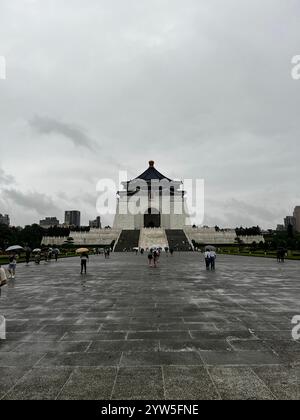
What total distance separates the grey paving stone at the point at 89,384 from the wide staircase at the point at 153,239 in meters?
51.6

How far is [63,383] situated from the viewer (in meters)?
3.74

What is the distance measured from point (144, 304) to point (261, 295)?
3.67 m

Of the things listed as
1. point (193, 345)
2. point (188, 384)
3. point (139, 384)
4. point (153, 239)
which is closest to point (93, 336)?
point (193, 345)

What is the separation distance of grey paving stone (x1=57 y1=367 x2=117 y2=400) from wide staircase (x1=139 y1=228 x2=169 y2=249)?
169 feet

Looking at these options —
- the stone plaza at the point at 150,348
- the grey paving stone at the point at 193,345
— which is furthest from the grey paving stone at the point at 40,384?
the grey paving stone at the point at 193,345

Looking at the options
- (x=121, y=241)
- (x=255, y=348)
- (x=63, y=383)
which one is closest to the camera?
(x=63, y=383)

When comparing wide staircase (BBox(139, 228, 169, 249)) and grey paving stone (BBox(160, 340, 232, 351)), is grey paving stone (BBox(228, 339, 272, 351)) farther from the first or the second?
wide staircase (BBox(139, 228, 169, 249))

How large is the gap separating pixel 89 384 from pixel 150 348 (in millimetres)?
1448

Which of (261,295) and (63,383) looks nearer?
(63,383)

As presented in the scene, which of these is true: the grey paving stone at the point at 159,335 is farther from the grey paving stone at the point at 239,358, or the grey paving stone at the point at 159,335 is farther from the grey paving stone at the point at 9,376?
the grey paving stone at the point at 9,376

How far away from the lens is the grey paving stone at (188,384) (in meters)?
3.42

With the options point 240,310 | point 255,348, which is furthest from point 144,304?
point 255,348

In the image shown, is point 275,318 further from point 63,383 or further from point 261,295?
point 63,383
